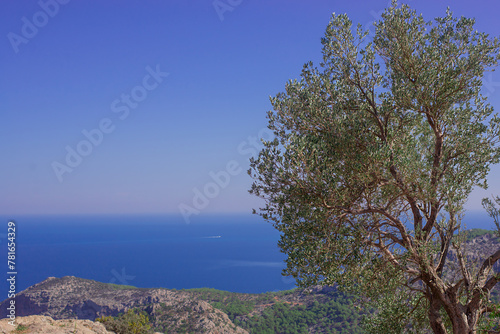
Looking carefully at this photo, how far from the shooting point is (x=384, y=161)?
7.84 meters

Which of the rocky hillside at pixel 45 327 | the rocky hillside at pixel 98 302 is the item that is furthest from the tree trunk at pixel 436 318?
the rocky hillside at pixel 98 302

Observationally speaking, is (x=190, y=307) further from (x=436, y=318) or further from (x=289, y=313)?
(x=436, y=318)

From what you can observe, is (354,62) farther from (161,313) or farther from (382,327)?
(161,313)

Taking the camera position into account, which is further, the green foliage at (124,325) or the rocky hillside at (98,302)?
the rocky hillside at (98,302)

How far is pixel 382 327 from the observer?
36.5 feet

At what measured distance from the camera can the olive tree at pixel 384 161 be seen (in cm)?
819

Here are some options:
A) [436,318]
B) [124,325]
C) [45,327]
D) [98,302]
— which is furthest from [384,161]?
[98,302]

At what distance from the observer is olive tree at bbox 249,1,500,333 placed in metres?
8.19

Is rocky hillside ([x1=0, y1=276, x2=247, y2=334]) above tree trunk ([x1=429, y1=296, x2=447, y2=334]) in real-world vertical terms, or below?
above

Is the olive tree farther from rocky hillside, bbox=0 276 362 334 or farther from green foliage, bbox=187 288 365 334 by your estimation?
green foliage, bbox=187 288 365 334

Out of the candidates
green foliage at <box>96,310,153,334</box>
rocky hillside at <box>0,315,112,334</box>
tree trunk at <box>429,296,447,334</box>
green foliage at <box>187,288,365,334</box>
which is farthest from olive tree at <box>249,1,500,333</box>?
green foliage at <box>187,288,365,334</box>

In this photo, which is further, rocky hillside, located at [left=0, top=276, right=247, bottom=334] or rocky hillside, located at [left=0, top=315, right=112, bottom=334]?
rocky hillside, located at [left=0, top=276, right=247, bottom=334]

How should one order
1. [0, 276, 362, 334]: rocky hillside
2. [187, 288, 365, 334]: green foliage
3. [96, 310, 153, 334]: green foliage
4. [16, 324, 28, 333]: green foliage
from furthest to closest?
[187, 288, 365, 334]: green foliage
[0, 276, 362, 334]: rocky hillside
[96, 310, 153, 334]: green foliage
[16, 324, 28, 333]: green foliage

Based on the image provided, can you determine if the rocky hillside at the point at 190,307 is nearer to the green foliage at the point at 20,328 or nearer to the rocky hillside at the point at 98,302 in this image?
the rocky hillside at the point at 98,302
